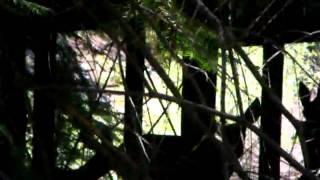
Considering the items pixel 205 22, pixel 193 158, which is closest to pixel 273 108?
pixel 193 158

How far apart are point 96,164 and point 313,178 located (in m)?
1.09

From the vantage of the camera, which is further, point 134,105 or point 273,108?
point 273,108

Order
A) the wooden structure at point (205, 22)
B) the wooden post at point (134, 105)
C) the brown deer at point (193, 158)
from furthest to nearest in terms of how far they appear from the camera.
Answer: the brown deer at point (193, 158) → the wooden structure at point (205, 22) → the wooden post at point (134, 105)

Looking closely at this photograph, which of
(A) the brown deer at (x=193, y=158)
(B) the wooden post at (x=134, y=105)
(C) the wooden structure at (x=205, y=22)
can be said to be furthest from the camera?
(A) the brown deer at (x=193, y=158)

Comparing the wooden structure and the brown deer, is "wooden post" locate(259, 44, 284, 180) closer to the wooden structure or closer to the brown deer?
the wooden structure

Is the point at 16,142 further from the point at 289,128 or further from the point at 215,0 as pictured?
the point at 289,128

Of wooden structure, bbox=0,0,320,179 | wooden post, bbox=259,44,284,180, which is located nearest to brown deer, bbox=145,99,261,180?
wooden structure, bbox=0,0,320,179

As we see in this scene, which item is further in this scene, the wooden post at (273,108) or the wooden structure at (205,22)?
the wooden post at (273,108)

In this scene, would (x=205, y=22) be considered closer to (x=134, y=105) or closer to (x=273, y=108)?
(x=134, y=105)

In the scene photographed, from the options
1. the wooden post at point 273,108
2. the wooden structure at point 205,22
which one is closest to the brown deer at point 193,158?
the wooden structure at point 205,22

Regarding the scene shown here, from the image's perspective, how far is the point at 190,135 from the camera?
179 cm

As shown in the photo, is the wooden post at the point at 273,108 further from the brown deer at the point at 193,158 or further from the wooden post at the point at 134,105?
the wooden post at the point at 134,105

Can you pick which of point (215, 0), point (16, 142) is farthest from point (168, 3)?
point (16, 142)

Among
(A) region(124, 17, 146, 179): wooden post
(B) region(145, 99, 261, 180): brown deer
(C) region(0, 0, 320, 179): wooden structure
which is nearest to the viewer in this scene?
(A) region(124, 17, 146, 179): wooden post
